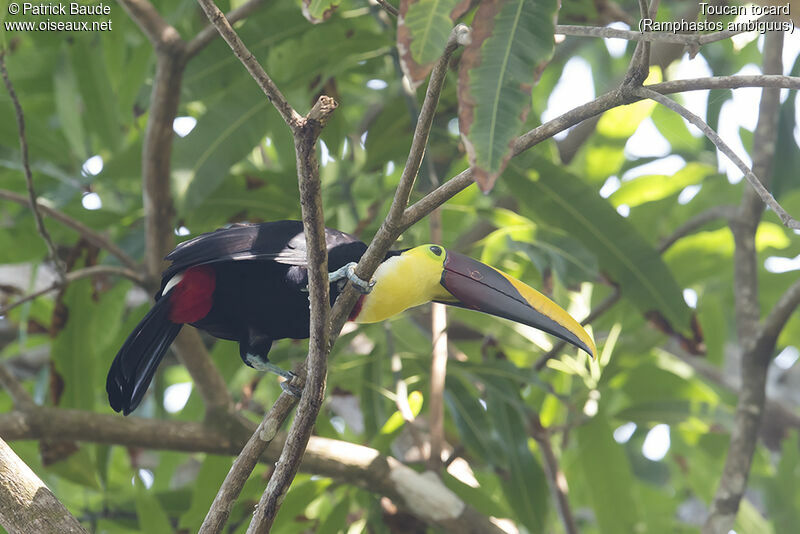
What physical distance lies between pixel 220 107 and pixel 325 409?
1.44 meters

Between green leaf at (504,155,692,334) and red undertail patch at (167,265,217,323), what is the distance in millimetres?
1349

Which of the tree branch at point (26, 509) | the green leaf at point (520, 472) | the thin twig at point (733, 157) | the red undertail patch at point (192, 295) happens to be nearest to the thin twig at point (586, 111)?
the thin twig at point (733, 157)

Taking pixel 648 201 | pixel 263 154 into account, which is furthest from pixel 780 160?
pixel 263 154

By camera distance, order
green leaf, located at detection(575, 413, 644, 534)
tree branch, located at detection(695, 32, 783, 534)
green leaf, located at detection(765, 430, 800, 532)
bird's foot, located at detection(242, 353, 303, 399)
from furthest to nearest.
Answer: green leaf, located at detection(765, 430, 800, 532)
green leaf, located at detection(575, 413, 644, 534)
tree branch, located at detection(695, 32, 783, 534)
bird's foot, located at detection(242, 353, 303, 399)

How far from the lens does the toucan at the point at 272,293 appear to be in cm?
238

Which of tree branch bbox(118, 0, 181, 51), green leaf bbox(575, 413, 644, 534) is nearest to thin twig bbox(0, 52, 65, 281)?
tree branch bbox(118, 0, 181, 51)

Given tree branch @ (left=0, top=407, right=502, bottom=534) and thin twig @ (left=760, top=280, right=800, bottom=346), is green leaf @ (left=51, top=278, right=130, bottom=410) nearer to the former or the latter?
tree branch @ (left=0, top=407, right=502, bottom=534)

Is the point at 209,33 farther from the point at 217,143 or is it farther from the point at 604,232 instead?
the point at 604,232

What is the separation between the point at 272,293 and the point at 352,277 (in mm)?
515

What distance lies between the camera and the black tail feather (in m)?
2.36

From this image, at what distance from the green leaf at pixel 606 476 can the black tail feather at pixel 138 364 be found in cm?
191

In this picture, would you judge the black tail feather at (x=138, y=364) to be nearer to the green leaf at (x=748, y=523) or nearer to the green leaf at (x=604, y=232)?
the green leaf at (x=604, y=232)

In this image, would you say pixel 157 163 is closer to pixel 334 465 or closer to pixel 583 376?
pixel 334 465

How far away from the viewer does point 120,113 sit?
3.83 meters
